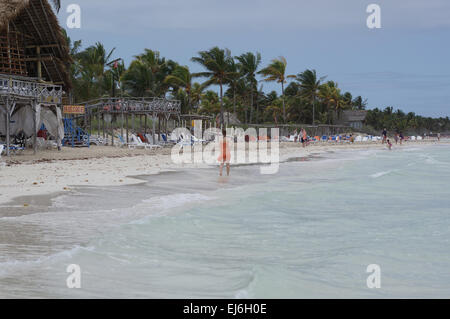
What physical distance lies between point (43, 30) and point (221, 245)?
20.6m

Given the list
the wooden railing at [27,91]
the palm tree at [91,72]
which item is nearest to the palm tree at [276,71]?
the palm tree at [91,72]

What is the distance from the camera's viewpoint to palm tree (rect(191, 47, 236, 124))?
42.7 meters

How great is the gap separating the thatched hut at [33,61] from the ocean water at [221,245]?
38.1 feet

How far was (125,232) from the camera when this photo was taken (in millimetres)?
5805

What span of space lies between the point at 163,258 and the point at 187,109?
40006mm

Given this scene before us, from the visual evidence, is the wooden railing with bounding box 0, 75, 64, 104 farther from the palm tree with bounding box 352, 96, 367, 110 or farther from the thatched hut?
the palm tree with bounding box 352, 96, 367, 110

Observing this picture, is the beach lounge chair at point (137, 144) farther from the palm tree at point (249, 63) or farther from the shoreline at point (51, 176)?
the palm tree at point (249, 63)

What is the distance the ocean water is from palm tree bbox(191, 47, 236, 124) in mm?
33993

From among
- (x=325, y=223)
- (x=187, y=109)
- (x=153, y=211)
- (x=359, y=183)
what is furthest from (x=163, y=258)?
(x=187, y=109)

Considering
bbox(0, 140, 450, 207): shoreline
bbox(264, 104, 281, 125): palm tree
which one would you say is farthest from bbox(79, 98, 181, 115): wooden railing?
bbox(264, 104, 281, 125): palm tree

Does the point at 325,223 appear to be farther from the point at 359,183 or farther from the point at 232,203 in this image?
the point at 359,183

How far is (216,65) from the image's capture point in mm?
42594

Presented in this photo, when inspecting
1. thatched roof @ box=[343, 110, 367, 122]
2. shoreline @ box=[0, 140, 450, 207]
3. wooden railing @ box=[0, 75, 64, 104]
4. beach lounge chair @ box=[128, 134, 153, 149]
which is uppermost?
thatched roof @ box=[343, 110, 367, 122]

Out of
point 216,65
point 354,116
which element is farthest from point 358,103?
point 216,65
